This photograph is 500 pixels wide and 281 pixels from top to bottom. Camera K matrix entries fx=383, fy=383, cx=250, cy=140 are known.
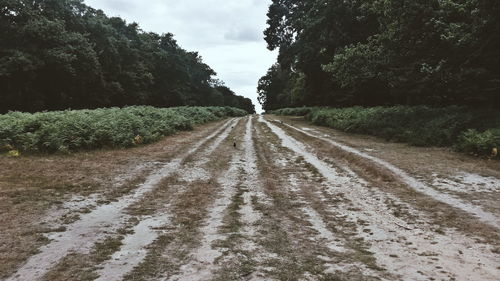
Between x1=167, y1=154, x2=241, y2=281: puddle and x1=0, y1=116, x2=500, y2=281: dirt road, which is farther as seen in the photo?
x1=0, y1=116, x2=500, y2=281: dirt road

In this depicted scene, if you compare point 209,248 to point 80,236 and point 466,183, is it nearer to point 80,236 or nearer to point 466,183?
point 80,236

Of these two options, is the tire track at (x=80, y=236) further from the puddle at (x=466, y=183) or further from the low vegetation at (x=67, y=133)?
the puddle at (x=466, y=183)

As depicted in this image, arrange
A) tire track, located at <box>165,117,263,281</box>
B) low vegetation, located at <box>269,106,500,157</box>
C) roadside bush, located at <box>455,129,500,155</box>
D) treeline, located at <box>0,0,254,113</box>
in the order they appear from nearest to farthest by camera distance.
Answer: tire track, located at <box>165,117,263,281</box>, roadside bush, located at <box>455,129,500,155</box>, low vegetation, located at <box>269,106,500,157</box>, treeline, located at <box>0,0,254,113</box>

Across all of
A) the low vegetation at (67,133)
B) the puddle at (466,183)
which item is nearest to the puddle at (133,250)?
the puddle at (466,183)

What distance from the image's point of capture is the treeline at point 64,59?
31500 millimetres

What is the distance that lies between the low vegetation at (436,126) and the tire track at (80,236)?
10.5m

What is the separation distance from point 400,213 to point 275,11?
43.2 m

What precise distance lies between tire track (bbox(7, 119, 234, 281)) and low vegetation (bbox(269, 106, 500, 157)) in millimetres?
10466

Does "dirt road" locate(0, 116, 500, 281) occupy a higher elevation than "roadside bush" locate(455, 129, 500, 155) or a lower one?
lower

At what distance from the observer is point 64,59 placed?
3288cm

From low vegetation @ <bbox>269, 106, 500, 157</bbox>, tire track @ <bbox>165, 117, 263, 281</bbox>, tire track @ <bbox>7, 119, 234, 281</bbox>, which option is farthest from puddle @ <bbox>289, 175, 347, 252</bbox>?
low vegetation @ <bbox>269, 106, 500, 157</bbox>

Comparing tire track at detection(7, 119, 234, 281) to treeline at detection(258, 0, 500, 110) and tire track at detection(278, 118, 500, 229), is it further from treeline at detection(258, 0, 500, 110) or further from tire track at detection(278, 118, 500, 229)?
treeline at detection(258, 0, 500, 110)

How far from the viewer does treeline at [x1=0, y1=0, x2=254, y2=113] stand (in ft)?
103

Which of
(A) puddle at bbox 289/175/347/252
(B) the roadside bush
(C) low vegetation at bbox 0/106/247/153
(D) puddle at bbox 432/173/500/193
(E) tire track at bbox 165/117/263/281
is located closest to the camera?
(E) tire track at bbox 165/117/263/281
